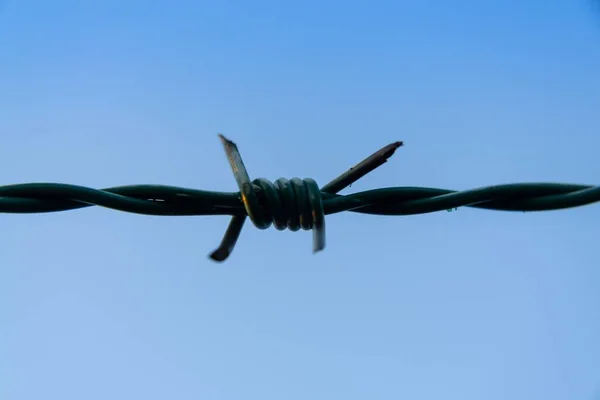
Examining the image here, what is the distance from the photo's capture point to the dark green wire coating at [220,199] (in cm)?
208

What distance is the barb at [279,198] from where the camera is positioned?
2064 millimetres

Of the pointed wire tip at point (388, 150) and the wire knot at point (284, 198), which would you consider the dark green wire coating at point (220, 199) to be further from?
the pointed wire tip at point (388, 150)

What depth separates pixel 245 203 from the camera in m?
2.04

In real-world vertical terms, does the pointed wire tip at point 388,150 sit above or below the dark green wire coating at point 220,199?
above

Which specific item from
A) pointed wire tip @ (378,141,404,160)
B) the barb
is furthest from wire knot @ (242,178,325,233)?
pointed wire tip @ (378,141,404,160)

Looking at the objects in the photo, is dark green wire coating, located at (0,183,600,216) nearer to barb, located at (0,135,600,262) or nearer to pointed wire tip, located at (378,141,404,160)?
barb, located at (0,135,600,262)

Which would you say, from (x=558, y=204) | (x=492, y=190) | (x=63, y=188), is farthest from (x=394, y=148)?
(x=63, y=188)

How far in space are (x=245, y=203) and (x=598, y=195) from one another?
838mm

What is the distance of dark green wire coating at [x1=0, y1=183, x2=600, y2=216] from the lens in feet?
6.81

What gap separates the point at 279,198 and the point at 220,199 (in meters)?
0.14

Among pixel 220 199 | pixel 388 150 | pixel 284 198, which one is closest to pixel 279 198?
pixel 284 198

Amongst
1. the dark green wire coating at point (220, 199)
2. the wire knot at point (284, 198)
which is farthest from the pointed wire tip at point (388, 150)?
the dark green wire coating at point (220, 199)

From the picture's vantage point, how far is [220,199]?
2086 millimetres

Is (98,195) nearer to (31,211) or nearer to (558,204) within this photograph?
(31,211)
